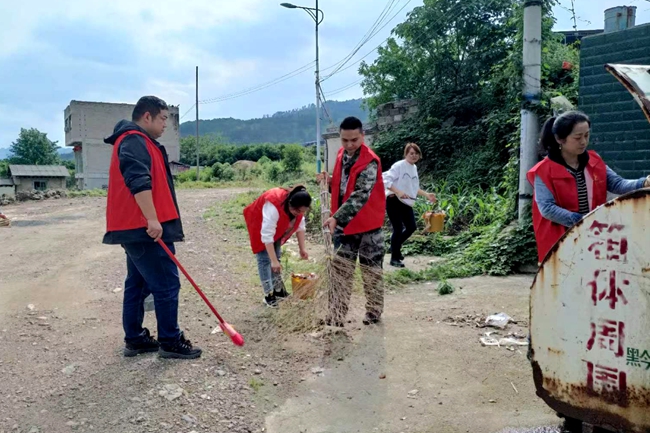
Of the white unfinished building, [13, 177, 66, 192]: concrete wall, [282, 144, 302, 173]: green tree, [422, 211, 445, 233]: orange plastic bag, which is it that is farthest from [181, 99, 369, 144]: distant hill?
[422, 211, 445, 233]: orange plastic bag

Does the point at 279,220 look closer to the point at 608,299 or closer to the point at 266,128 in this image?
the point at 608,299

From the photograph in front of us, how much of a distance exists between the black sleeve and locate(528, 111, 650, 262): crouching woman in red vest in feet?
7.64

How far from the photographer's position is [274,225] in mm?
4770

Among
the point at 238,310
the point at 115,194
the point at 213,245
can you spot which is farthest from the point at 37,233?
the point at 115,194

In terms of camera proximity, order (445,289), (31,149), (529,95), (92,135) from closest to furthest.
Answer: (445,289)
(529,95)
(92,135)
(31,149)

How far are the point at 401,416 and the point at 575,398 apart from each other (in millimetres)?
1081

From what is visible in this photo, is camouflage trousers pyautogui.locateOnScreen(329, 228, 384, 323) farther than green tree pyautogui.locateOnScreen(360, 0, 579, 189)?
No

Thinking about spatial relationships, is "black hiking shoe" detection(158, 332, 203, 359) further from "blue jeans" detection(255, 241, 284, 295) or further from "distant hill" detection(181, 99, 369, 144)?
"distant hill" detection(181, 99, 369, 144)

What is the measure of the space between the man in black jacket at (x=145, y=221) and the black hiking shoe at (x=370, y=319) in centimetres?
141

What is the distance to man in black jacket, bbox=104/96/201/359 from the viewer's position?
141 inches

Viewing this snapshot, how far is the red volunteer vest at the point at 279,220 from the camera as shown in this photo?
A: 15.7 ft

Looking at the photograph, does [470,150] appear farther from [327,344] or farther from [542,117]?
[327,344]

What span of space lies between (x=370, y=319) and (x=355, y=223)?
2.72ft

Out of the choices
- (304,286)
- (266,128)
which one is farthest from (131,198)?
(266,128)
